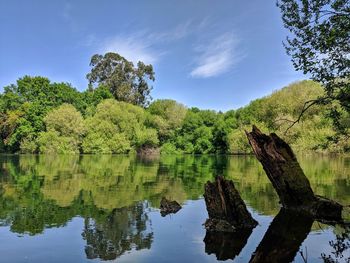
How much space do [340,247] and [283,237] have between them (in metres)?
2.11

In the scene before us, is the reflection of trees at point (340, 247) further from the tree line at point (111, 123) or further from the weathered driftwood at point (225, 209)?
the tree line at point (111, 123)

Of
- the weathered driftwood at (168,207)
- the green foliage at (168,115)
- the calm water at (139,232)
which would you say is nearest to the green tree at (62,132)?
the green foliage at (168,115)

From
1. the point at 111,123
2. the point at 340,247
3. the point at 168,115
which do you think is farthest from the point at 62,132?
the point at 340,247

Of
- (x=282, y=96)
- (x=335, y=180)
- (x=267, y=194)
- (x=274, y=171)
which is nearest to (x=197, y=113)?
(x=282, y=96)

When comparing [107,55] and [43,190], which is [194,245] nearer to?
[43,190]

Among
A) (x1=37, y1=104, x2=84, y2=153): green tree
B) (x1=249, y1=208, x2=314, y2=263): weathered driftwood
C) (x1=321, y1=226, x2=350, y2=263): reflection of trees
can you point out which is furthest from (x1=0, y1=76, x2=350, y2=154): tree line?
(x1=321, y1=226, x2=350, y2=263): reflection of trees

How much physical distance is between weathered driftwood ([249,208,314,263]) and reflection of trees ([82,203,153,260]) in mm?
4014

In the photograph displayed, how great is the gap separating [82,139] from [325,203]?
291 ft

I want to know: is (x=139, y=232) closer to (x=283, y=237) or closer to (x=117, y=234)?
(x=117, y=234)

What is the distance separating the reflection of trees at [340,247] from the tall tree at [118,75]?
114 metres

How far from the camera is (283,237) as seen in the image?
14758 mm

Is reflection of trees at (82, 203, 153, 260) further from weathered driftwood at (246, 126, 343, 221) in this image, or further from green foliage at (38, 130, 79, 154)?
green foliage at (38, 130, 79, 154)

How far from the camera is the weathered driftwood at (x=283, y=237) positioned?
1239cm

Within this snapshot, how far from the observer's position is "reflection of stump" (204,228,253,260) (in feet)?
42.6
